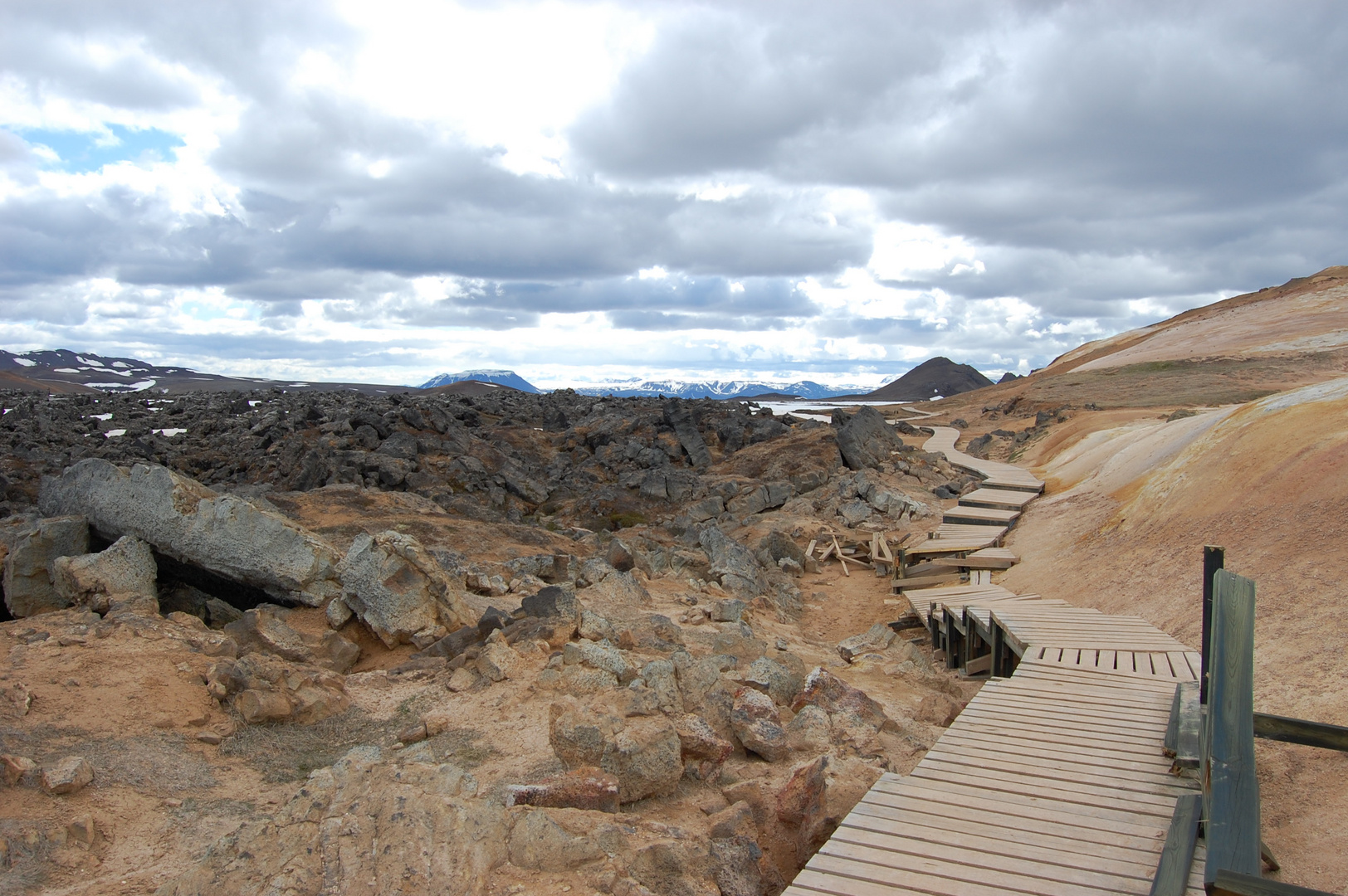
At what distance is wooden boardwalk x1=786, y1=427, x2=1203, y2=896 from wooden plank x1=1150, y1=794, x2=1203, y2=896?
9cm

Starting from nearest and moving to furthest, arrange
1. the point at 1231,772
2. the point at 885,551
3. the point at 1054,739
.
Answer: the point at 1231,772 → the point at 1054,739 → the point at 885,551

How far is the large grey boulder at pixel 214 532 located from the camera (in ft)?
30.0

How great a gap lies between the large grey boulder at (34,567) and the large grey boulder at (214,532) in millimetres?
366

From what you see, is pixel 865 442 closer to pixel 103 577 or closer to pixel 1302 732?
pixel 1302 732

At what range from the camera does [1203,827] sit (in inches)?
174

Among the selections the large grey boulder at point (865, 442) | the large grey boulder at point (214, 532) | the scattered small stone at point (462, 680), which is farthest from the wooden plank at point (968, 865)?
the large grey boulder at point (865, 442)

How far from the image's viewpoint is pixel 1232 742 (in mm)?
3910

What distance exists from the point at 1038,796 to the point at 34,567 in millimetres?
9953

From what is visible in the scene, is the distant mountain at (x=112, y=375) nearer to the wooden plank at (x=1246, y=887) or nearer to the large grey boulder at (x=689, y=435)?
the large grey boulder at (x=689, y=435)

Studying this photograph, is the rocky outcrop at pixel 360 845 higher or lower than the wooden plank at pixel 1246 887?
lower

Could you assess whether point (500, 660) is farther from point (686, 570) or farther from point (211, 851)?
point (686, 570)

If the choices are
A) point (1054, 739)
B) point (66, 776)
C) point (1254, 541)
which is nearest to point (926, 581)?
point (1254, 541)

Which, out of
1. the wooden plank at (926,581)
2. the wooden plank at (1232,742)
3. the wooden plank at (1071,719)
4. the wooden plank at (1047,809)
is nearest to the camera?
the wooden plank at (1232,742)

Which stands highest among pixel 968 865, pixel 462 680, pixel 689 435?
pixel 689 435
